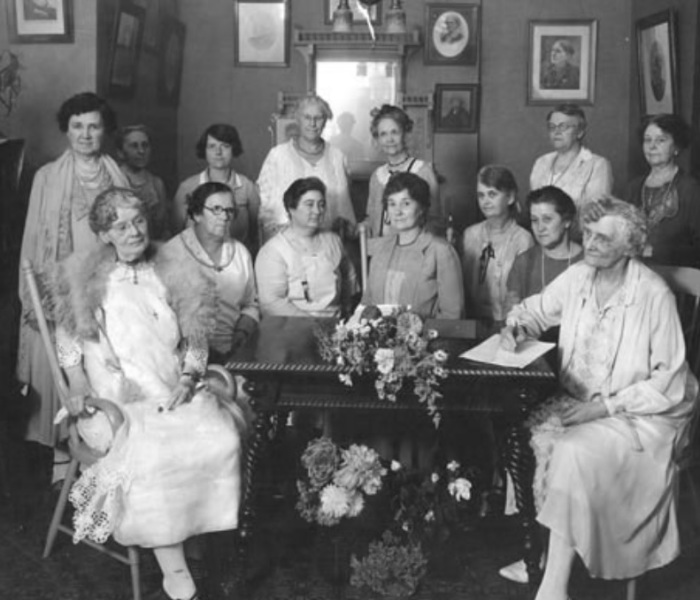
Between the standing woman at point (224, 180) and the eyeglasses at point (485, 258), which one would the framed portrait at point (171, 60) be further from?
the eyeglasses at point (485, 258)

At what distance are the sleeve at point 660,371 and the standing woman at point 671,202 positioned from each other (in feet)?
5.12

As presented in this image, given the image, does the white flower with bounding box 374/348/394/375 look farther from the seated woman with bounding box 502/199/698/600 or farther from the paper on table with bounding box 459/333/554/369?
the seated woman with bounding box 502/199/698/600

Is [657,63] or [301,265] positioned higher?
[657,63]

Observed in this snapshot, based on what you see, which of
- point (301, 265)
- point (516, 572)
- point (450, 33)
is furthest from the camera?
point (450, 33)

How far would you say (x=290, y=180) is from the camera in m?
5.43

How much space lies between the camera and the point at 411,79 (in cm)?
762

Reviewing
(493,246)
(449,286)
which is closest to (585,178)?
(493,246)

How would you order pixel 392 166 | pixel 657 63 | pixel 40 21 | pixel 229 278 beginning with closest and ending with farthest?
pixel 229 278 < pixel 392 166 < pixel 40 21 < pixel 657 63

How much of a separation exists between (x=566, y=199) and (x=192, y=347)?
1908 millimetres

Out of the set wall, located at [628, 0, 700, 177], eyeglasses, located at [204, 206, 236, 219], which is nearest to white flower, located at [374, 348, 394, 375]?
eyeglasses, located at [204, 206, 236, 219]

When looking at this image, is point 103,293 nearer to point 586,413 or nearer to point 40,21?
point 586,413

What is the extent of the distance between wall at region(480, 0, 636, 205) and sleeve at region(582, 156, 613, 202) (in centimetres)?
238

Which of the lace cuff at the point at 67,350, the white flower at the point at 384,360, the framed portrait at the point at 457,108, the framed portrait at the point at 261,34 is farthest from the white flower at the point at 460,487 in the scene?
the framed portrait at the point at 261,34

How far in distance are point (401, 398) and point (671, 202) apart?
2374 mm
